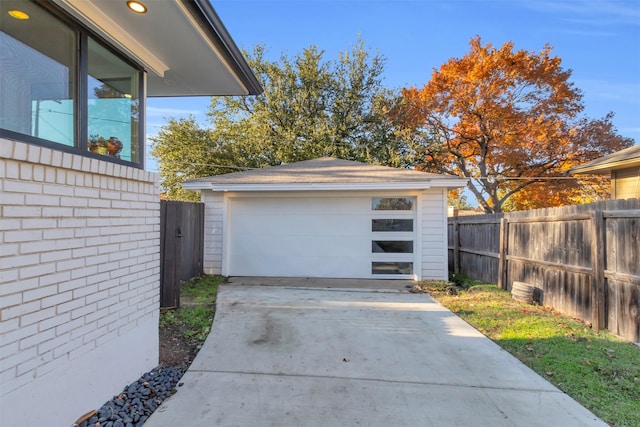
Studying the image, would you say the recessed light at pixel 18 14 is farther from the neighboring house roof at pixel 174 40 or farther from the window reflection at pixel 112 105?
the window reflection at pixel 112 105

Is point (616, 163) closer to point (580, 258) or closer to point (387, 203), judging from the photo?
point (580, 258)

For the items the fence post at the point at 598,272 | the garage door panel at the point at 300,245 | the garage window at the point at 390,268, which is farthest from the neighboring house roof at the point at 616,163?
the garage door panel at the point at 300,245

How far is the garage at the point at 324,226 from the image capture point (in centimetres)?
806

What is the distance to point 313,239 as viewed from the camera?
331 inches

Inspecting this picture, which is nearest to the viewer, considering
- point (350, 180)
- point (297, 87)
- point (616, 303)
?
point (616, 303)

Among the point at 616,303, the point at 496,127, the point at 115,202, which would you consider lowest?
the point at 616,303

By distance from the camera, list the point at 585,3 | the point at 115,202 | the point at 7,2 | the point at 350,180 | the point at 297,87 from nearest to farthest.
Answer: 1. the point at 7,2
2. the point at 115,202
3. the point at 350,180
4. the point at 585,3
5. the point at 297,87

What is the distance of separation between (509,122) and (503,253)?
35.4ft

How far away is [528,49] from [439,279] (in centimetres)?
1296

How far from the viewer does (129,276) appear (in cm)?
308

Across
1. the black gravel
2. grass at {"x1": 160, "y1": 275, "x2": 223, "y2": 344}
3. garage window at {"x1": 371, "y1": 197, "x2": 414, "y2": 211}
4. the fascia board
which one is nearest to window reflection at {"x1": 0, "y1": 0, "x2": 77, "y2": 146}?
the black gravel

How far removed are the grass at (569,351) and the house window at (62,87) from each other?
4.57m

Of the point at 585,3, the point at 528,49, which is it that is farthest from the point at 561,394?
the point at 528,49

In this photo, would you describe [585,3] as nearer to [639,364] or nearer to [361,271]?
[361,271]
